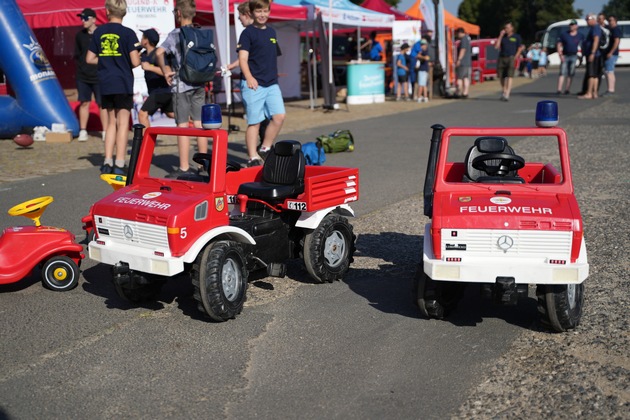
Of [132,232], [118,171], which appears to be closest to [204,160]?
[132,232]

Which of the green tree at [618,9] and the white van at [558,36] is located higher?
the green tree at [618,9]

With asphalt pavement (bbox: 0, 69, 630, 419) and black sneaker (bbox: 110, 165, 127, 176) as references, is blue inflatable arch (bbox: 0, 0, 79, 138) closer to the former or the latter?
black sneaker (bbox: 110, 165, 127, 176)

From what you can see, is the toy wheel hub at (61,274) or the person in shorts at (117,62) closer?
the toy wheel hub at (61,274)

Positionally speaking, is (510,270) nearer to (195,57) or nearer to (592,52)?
(195,57)

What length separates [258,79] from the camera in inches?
384

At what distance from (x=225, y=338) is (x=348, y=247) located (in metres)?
1.63

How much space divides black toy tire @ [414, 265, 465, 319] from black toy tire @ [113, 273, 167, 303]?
1.75 metres

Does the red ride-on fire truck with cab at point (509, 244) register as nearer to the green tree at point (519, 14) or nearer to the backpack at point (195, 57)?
the backpack at point (195, 57)

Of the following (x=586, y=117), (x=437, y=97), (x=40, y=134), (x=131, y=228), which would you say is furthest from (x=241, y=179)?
(x=437, y=97)

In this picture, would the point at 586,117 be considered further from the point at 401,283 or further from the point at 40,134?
the point at 401,283

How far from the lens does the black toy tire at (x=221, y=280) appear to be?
4754mm

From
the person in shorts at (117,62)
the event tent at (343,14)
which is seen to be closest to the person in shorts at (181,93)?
the person in shorts at (117,62)

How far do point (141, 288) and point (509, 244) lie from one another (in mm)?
2507

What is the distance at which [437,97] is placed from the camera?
25047 millimetres
